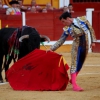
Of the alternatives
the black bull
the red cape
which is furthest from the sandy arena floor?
the black bull

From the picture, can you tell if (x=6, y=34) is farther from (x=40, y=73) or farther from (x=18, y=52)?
(x=40, y=73)

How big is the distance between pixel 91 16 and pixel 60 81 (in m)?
6.81

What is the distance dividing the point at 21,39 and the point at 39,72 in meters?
0.54

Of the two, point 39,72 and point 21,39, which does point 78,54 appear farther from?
point 21,39

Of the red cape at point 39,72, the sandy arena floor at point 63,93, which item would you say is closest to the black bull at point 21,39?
the red cape at point 39,72

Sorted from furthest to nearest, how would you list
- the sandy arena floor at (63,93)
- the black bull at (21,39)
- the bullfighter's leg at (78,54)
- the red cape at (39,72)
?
the black bull at (21,39) → the red cape at (39,72) → the bullfighter's leg at (78,54) → the sandy arena floor at (63,93)

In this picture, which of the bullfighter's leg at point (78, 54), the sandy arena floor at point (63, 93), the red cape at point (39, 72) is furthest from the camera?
the red cape at point (39, 72)

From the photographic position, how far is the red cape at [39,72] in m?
7.59

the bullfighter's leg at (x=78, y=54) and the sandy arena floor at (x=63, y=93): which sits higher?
the bullfighter's leg at (x=78, y=54)

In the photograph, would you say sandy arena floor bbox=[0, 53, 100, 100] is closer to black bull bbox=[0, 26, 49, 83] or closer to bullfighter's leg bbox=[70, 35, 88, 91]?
bullfighter's leg bbox=[70, 35, 88, 91]

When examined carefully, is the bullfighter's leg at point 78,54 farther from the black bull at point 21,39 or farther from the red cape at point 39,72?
the black bull at point 21,39

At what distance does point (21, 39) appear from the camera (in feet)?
25.6

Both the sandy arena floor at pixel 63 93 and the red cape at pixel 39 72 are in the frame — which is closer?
the sandy arena floor at pixel 63 93

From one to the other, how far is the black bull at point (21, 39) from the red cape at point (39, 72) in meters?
0.14
